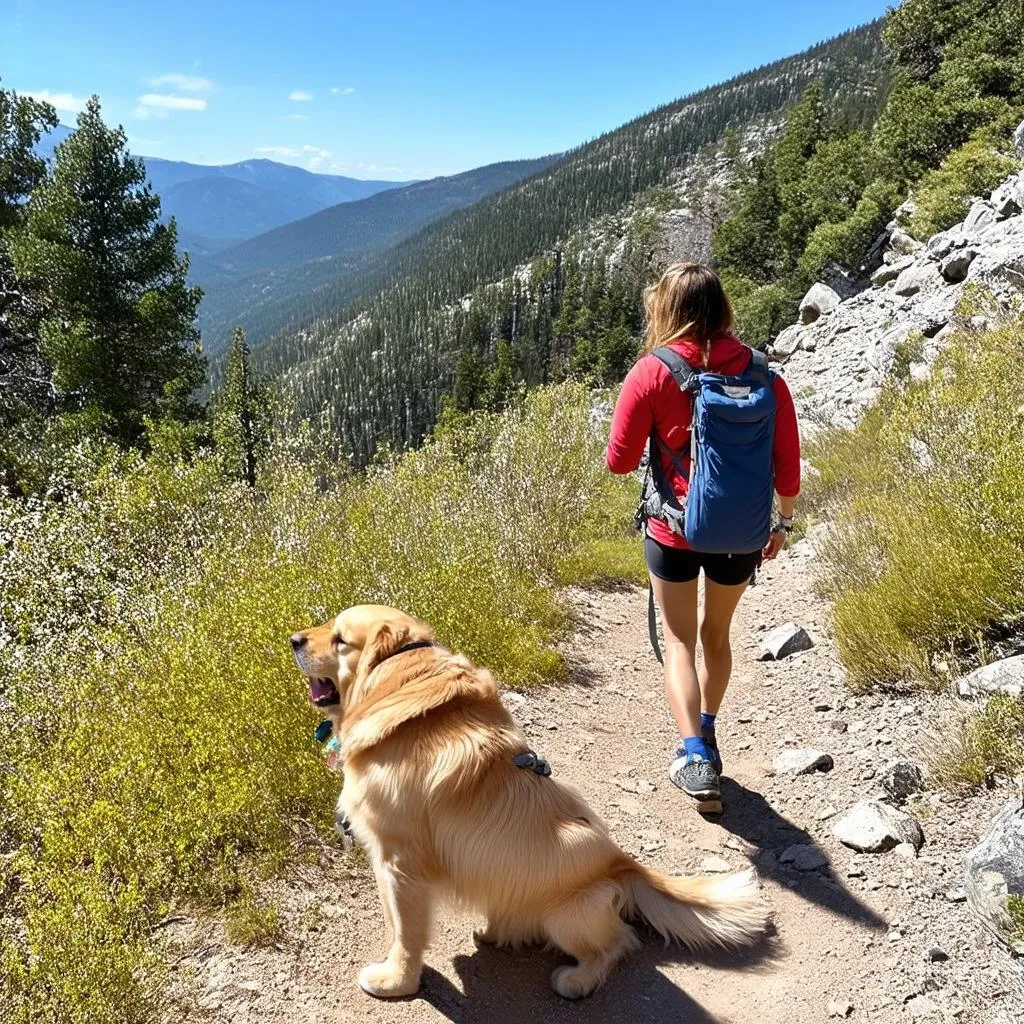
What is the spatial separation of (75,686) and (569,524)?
5.21 meters

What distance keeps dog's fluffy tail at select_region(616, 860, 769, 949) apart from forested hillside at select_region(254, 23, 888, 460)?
2359 inches

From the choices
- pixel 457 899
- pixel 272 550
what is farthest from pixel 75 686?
pixel 457 899

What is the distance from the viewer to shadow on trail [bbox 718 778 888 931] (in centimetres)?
276

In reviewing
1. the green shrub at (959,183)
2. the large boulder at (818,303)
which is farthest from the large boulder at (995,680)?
the large boulder at (818,303)

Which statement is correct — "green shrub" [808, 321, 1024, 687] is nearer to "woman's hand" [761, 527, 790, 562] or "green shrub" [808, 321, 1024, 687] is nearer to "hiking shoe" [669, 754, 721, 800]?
"woman's hand" [761, 527, 790, 562]

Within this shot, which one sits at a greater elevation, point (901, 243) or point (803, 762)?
point (901, 243)

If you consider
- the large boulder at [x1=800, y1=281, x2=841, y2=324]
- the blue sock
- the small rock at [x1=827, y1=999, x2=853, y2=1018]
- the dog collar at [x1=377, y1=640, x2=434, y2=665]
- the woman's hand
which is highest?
the large boulder at [x1=800, y1=281, x2=841, y2=324]

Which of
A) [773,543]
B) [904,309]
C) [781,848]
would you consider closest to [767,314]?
[904,309]

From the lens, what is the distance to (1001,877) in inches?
92.7

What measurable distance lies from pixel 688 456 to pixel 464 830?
5.74 ft

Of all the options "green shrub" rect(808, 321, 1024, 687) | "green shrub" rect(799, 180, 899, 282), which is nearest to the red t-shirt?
"green shrub" rect(808, 321, 1024, 687)

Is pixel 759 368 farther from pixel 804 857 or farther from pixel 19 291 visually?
pixel 19 291

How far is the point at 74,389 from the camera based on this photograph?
13.9 m

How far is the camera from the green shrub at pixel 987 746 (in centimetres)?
288
